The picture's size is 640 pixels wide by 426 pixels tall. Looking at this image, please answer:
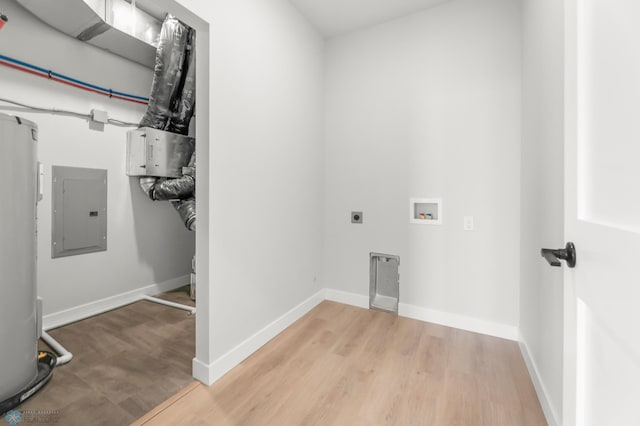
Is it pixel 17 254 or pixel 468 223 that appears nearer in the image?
pixel 17 254

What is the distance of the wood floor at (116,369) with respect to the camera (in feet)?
4.78

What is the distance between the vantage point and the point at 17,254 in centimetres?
149

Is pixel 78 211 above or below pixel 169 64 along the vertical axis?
below

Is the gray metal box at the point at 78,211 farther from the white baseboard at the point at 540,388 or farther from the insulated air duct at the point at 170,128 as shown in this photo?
the white baseboard at the point at 540,388

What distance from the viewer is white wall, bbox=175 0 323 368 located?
171 centimetres

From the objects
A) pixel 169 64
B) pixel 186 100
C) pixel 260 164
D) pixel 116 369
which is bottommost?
pixel 116 369

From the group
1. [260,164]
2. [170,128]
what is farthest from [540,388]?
[170,128]

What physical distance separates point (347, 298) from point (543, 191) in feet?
6.38

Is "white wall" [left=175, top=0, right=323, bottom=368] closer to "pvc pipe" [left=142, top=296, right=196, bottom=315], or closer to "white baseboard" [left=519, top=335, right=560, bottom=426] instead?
"pvc pipe" [left=142, top=296, right=196, bottom=315]

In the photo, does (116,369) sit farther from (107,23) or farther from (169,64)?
(107,23)

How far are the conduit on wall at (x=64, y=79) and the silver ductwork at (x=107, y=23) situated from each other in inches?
15.4

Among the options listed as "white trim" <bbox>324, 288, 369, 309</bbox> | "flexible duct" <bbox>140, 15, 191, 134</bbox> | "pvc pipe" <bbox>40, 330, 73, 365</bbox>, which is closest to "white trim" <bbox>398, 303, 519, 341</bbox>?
"white trim" <bbox>324, 288, 369, 309</bbox>

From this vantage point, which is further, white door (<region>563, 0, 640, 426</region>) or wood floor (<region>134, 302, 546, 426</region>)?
wood floor (<region>134, 302, 546, 426</region>)

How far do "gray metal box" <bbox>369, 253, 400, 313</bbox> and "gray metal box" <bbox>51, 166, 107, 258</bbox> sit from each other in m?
2.79
